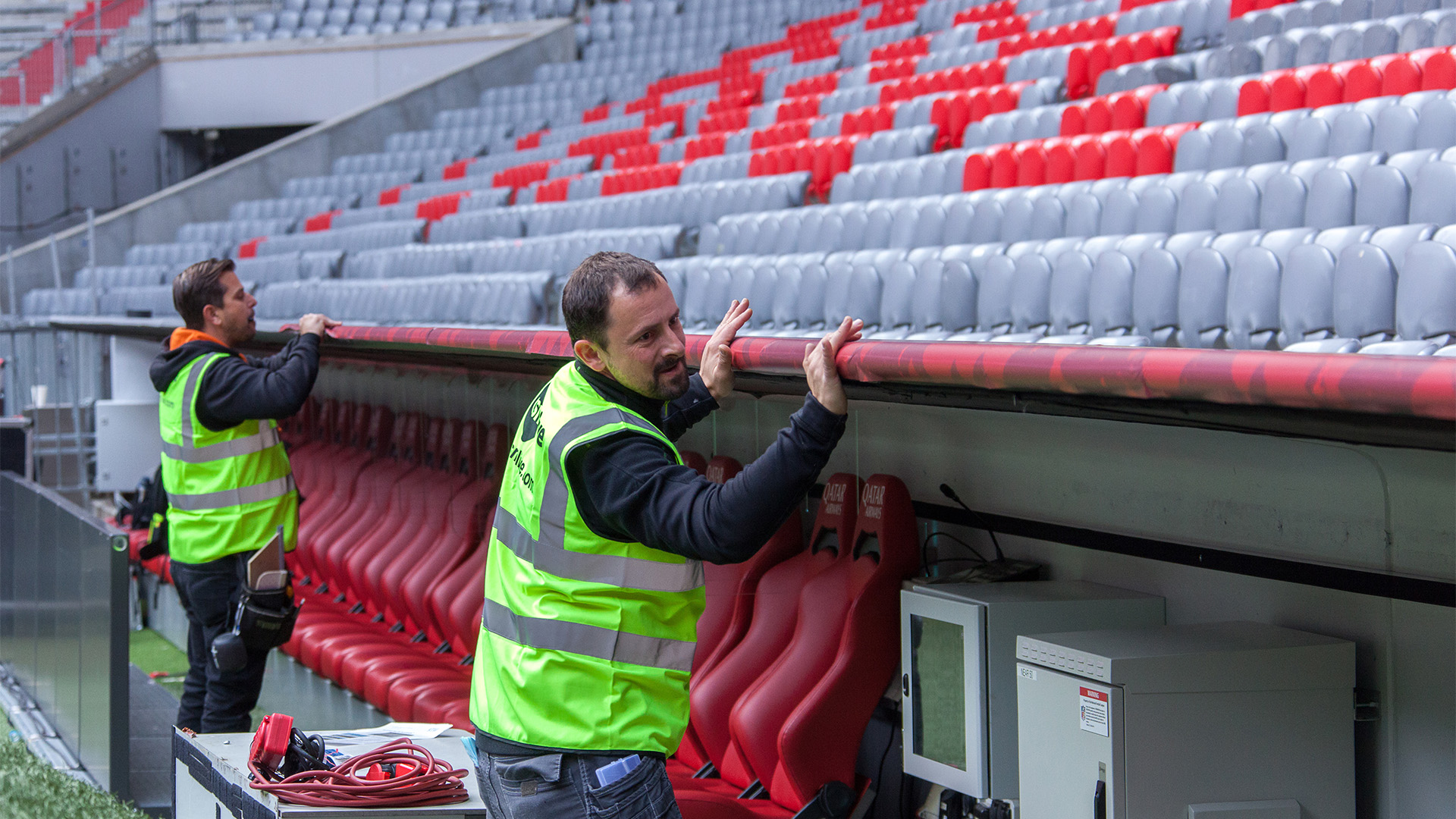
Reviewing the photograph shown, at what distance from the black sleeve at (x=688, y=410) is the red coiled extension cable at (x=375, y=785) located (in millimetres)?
941

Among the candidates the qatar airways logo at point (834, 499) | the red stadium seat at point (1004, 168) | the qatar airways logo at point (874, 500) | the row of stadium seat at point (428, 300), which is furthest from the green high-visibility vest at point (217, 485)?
the red stadium seat at point (1004, 168)

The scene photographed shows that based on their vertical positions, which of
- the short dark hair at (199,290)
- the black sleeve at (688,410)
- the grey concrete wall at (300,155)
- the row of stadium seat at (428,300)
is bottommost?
the black sleeve at (688,410)

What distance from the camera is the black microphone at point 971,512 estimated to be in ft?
9.44

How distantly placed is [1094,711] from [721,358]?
83cm

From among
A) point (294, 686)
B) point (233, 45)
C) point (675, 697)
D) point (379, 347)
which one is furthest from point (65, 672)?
point (233, 45)

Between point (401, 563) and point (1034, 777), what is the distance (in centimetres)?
364

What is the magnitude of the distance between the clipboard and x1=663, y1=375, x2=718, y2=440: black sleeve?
6.90 ft

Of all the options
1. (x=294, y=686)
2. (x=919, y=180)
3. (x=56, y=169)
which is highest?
(x=56, y=169)

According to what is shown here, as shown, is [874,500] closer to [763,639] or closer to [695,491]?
[763,639]

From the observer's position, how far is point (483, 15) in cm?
1725

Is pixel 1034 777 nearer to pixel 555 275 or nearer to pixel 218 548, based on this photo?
pixel 218 548

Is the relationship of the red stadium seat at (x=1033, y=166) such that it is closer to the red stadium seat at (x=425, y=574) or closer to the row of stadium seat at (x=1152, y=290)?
the row of stadium seat at (x=1152, y=290)

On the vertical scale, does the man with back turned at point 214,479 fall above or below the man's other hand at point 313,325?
below

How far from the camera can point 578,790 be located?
1756 millimetres
